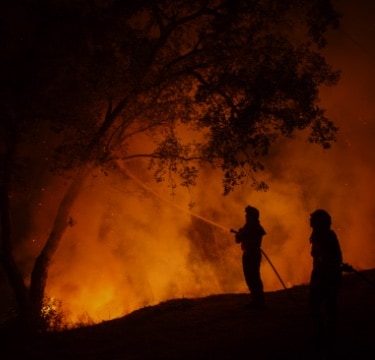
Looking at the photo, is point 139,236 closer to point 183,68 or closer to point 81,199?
point 81,199

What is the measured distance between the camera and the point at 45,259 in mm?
10242

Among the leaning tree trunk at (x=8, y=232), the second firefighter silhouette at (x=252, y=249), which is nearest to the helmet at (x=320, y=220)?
the second firefighter silhouette at (x=252, y=249)

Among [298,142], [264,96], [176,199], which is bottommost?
[264,96]

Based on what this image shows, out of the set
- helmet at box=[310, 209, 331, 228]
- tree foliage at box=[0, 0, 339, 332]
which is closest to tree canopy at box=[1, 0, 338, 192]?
tree foliage at box=[0, 0, 339, 332]

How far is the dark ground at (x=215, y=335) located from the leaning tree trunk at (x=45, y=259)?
725mm

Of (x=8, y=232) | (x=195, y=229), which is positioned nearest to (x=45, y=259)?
(x=8, y=232)

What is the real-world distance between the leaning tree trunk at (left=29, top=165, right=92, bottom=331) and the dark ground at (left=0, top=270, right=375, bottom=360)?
28.5 inches

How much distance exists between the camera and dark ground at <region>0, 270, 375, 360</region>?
607 cm

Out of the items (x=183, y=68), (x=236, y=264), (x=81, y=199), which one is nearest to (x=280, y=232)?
(x=236, y=264)

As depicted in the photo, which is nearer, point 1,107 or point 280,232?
point 1,107

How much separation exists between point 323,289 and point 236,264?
2205 cm

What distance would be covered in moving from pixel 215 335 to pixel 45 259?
489 cm

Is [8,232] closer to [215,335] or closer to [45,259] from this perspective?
[45,259]

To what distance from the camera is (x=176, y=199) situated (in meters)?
24.0
